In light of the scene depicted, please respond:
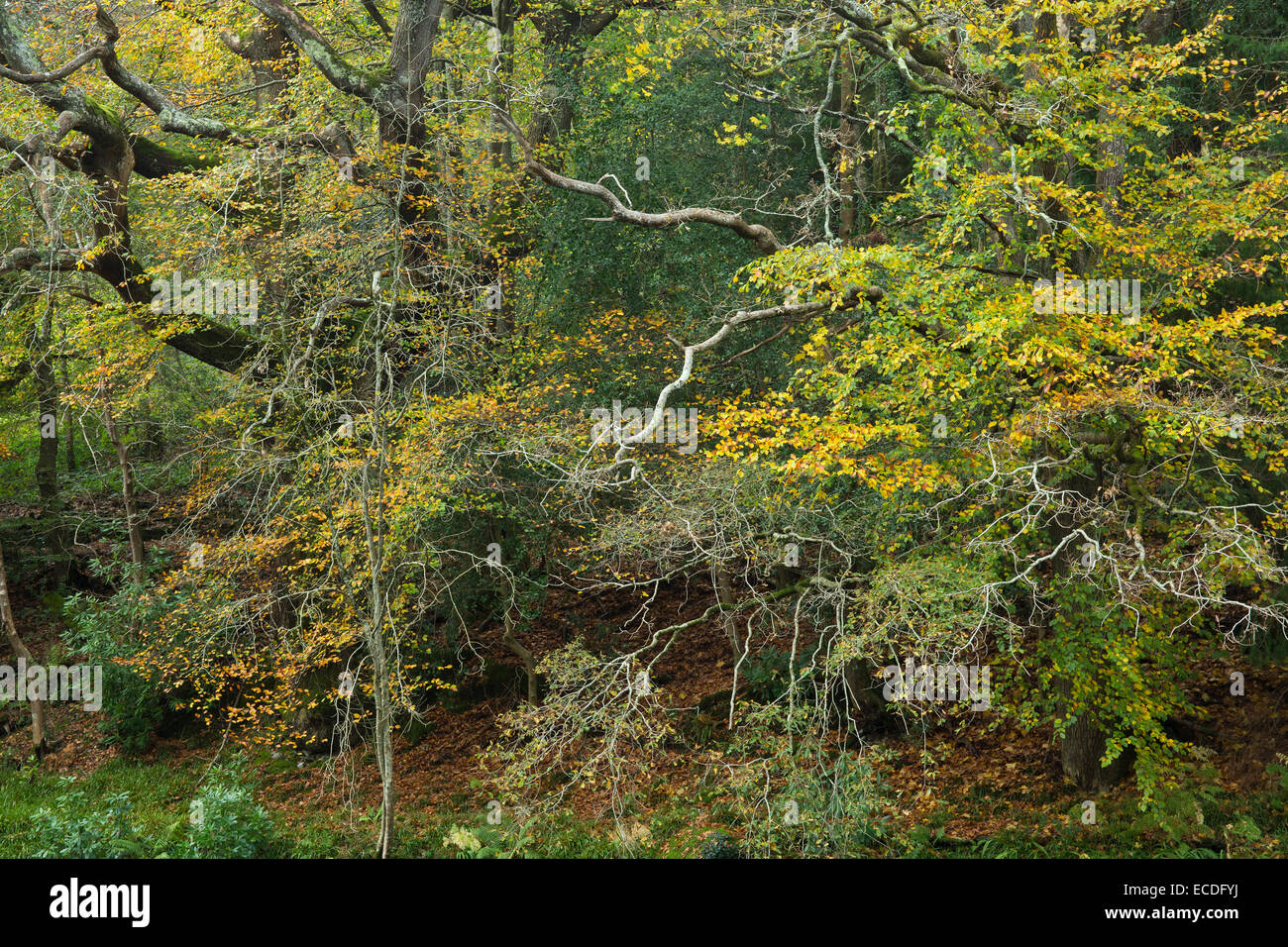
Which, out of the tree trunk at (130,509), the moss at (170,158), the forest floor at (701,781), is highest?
the moss at (170,158)

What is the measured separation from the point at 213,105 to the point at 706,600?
1010 cm

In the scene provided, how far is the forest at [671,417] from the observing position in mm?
8273

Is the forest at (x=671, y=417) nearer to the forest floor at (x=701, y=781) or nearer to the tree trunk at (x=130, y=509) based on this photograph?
the forest floor at (x=701, y=781)

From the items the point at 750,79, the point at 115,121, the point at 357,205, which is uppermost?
the point at 750,79

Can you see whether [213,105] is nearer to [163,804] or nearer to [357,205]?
[357,205]

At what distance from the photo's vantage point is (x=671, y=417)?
11.1 m

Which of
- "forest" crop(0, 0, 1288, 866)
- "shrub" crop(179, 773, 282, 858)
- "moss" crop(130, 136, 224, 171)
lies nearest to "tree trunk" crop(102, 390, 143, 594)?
"forest" crop(0, 0, 1288, 866)

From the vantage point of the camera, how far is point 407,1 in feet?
37.6

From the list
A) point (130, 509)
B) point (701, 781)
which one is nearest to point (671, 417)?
point (701, 781)

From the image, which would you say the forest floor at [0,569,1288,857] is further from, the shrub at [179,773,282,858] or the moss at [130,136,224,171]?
the moss at [130,136,224,171]

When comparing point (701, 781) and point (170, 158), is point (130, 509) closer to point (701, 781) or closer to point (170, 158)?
point (170, 158)

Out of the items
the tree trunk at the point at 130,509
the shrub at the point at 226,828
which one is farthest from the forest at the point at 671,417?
the tree trunk at the point at 130,509

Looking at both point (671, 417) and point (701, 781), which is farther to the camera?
point (671, 417)
